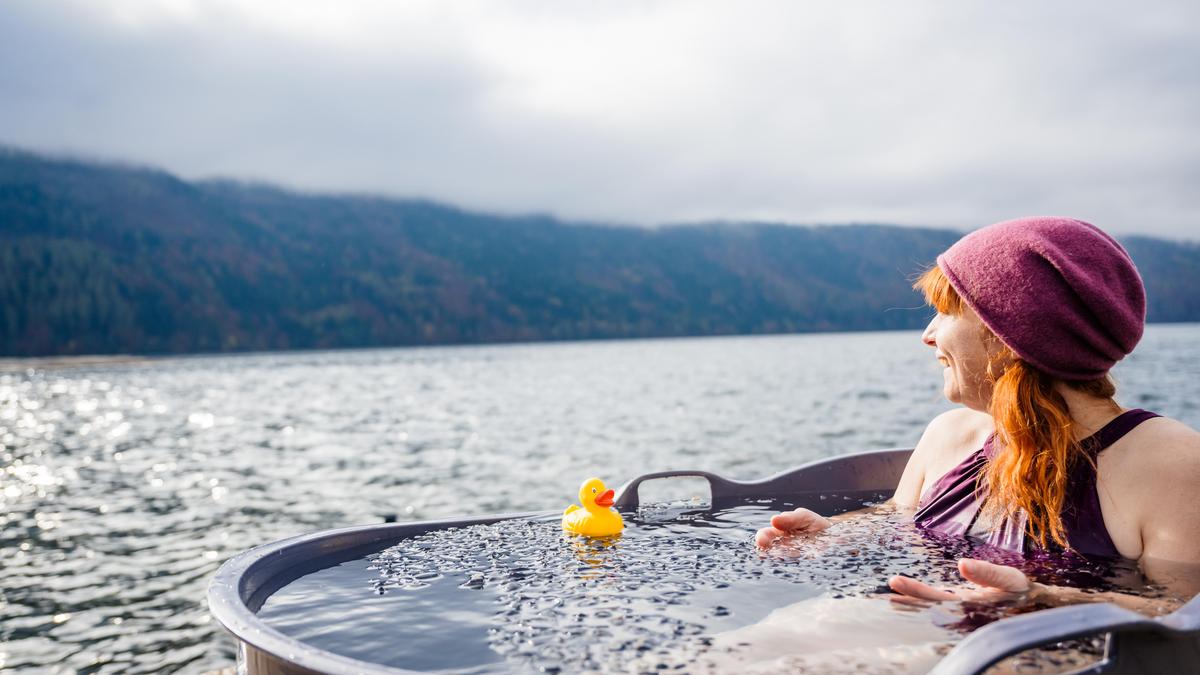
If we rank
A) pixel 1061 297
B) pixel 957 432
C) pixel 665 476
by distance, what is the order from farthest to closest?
pixel 665 476 < pixel 957 432 < pixel 1061 297

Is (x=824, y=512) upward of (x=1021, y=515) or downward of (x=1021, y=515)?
downward

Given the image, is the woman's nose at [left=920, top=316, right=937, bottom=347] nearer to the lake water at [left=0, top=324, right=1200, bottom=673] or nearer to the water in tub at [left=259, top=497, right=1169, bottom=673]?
the water in tub at [left=259, top=497, right=1169, bottom=673]

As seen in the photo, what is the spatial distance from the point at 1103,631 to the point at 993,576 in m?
0.69

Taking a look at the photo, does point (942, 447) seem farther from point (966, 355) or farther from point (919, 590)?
point (919, 590)

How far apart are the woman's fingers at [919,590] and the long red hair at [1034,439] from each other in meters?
0.55

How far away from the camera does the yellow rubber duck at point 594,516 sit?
3809 mm

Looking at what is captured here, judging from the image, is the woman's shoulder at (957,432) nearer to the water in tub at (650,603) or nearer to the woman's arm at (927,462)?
the woman's arm at (927,462)

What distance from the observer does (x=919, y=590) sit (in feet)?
8.45

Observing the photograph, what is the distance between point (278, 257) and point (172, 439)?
156m

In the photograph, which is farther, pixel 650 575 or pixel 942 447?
pixel 942 447

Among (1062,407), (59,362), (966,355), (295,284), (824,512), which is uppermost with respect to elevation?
(295,284)

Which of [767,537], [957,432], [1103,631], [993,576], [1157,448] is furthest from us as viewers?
[957,432]

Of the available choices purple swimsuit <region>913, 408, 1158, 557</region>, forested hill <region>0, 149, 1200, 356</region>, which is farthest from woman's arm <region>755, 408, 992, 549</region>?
forested hill <region>0, 149, 1200, 356</region>

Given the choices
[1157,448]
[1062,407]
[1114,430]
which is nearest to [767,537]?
[1062,407]
